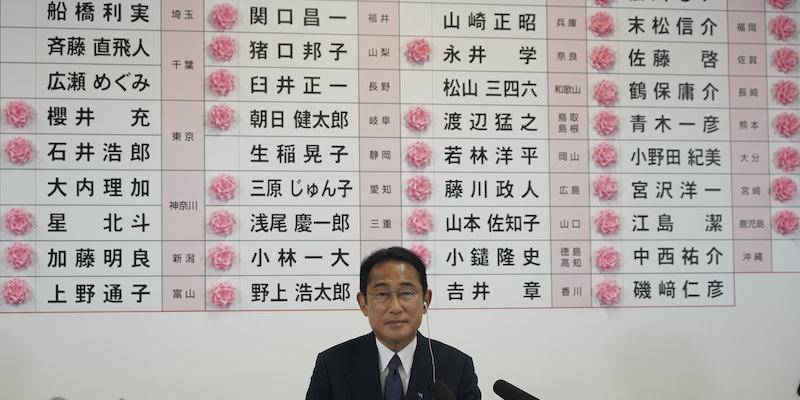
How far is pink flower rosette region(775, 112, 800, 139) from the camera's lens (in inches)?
143

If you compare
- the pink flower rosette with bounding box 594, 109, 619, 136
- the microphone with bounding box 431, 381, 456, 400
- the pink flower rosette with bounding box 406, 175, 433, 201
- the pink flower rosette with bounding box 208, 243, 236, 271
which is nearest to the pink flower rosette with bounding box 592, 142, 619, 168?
the pink flower rosette with bounding box 594, 109, 619, 136

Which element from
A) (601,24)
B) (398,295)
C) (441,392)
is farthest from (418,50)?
(441,392)

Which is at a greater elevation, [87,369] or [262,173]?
[262,173]

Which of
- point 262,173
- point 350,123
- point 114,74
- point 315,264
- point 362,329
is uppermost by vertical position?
point 114,74

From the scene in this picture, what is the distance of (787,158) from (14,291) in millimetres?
3454

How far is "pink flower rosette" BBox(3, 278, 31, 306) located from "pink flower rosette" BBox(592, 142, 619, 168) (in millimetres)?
2524

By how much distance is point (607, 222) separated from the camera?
3514mm

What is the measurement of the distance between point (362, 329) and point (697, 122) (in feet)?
5.92

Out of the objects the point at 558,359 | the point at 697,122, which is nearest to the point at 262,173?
the point at 558,359

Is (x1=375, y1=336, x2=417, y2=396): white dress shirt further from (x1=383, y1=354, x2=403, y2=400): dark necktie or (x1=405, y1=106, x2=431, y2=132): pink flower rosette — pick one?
(x1=405, y1=106, x2=431, y2=132): pink flower rosette

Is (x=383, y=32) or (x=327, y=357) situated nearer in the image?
(x=327, y=357)

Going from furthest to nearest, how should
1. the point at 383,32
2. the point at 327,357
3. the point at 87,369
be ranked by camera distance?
1. the point at 383,32
2. the point at 87,369
3. the point at 327,357

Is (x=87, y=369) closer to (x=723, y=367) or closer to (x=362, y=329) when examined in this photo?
(x=362, y=329)

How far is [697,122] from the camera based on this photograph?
361 cm
